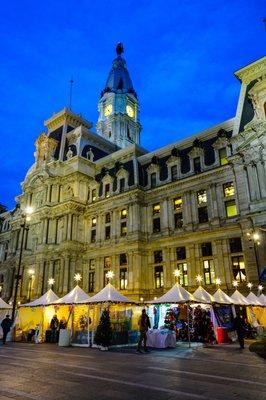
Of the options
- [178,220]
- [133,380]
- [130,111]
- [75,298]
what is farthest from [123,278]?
[130,111]

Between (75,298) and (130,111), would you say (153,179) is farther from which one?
(130,111)

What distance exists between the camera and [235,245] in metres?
32.4

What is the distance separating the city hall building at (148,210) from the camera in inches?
1266

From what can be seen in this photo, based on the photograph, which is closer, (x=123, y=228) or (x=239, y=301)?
(x=239, y=301)

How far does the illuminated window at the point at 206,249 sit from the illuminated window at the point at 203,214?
253 centimetres

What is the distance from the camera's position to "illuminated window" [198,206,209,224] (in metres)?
35.5

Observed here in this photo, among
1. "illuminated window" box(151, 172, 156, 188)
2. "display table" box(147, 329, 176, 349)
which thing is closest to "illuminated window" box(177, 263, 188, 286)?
"illuminated window" box(151, 172, 156, 188)

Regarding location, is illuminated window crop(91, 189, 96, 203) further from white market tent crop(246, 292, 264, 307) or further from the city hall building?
white market tent crop(246, 292, 264, 307)

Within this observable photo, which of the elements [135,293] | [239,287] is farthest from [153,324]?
[239,287]

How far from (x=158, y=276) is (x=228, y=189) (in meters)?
12.6

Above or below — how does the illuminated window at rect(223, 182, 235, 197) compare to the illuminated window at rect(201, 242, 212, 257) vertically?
above

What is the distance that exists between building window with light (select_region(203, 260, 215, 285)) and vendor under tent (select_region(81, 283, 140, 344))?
10.4 metres

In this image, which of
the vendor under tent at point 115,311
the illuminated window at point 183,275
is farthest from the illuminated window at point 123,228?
the vendor under tent at point 115,311

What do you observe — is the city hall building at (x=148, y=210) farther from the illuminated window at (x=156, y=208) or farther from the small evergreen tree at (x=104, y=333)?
the small evergreen tree at (x=104, y=333)
